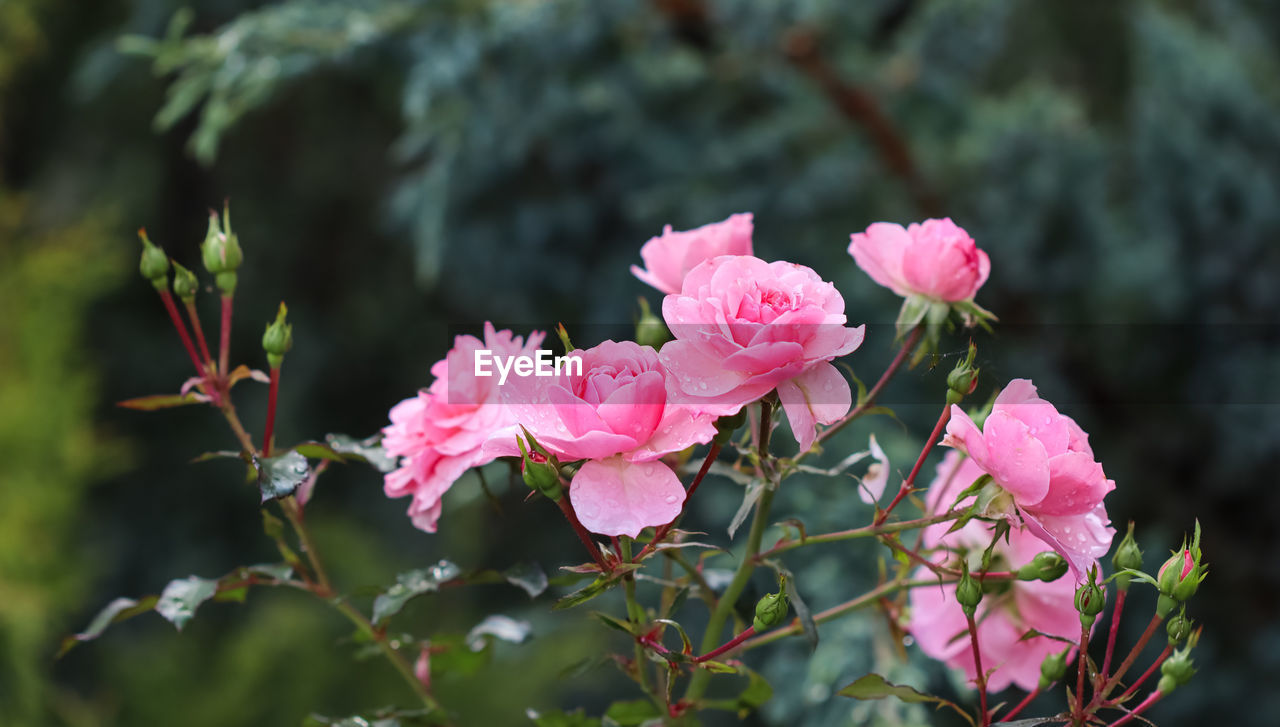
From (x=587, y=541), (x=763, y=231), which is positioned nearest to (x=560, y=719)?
(x=587, y=541)

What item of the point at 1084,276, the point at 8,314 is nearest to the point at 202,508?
the point at 8,314

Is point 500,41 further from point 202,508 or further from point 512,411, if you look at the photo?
point 202,508

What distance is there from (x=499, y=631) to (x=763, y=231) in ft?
2.76

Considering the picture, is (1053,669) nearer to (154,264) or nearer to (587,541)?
(587,541)

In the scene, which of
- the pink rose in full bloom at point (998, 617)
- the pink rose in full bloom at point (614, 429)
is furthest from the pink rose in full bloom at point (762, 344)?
the pink rose in full bloom at point (998, 617)

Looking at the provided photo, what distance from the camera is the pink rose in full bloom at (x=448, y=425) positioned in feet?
1.29

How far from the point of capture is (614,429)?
0.34 m

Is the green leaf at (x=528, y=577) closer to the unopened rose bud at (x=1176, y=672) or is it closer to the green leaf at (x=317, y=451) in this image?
the green leaf at (x=317, y=451)

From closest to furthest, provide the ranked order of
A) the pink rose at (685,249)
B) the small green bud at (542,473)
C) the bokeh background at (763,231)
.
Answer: the small green bud at (542,473) → the pink rose at (685,249) → the bokeh background at (763,231)

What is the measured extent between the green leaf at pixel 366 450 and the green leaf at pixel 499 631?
0.10 metres

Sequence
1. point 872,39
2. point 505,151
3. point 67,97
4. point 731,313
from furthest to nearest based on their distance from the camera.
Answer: point 67,97 < point 872,39 < point 505,151 < point 731,313

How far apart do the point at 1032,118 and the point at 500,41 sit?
73 centimetres

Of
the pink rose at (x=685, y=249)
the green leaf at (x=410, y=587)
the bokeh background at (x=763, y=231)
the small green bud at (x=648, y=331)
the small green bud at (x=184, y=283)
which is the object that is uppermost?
the small green bud at (x=184, y=283)

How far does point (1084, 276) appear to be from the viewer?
4.21 ft
